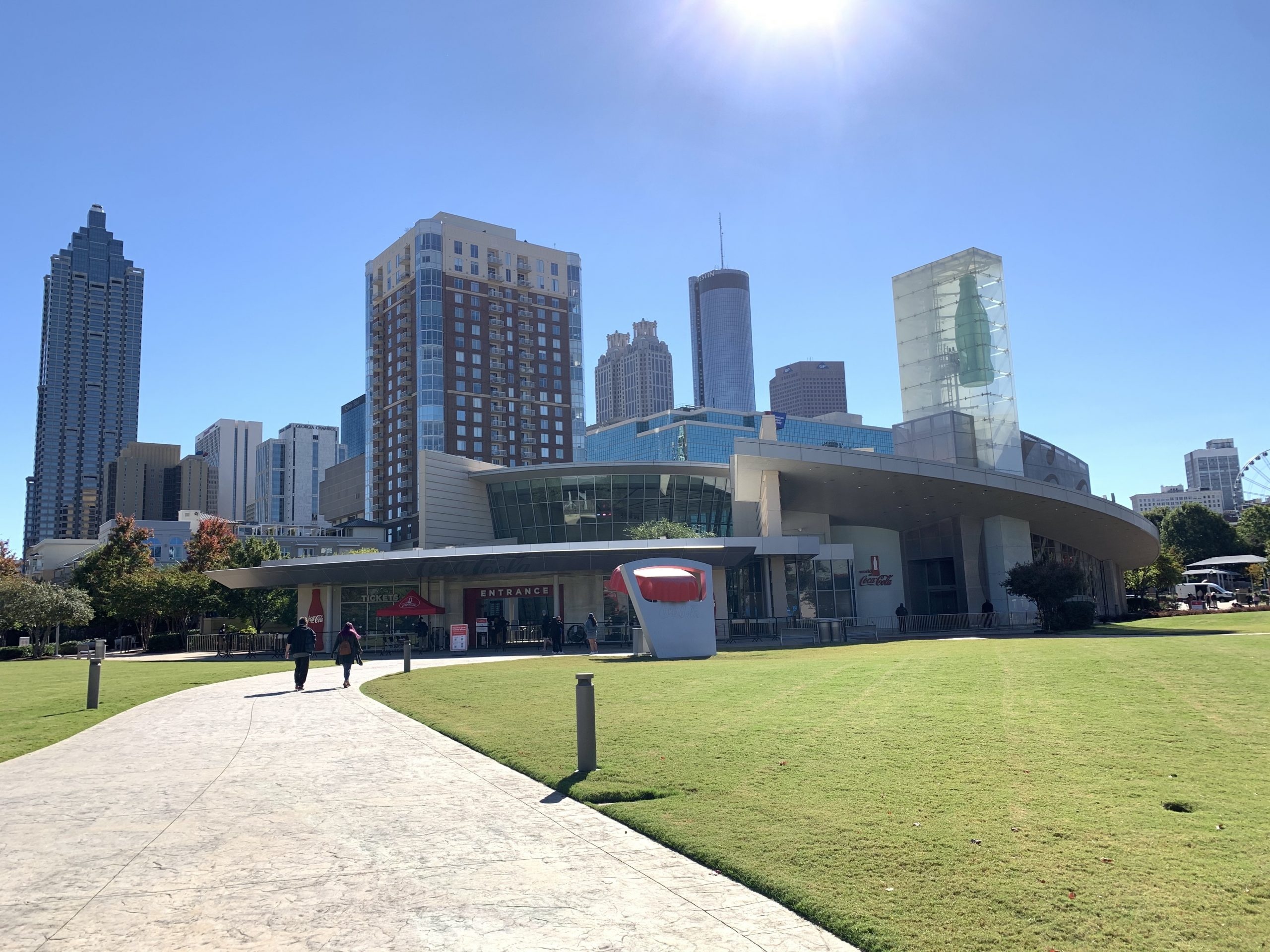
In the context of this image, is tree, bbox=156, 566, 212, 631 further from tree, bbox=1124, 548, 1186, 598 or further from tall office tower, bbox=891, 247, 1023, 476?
tree, bbox=1124, 548, 1186, 598

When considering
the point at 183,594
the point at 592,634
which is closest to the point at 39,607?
the point at 183,594

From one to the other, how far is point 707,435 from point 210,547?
109272mm

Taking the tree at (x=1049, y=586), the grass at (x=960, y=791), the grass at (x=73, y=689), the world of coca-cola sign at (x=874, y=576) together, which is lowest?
the grass at (x=73, y=689)

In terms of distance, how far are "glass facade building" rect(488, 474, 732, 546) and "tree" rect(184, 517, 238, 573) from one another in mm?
23425

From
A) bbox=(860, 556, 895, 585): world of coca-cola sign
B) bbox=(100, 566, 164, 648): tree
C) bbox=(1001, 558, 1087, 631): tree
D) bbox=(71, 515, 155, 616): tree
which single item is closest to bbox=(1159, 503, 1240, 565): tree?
bbox=(860, 556, 895, 585): world of coca-cola sign

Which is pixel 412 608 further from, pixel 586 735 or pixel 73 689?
pixel 586 735

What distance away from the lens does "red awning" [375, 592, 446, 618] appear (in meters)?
46.4

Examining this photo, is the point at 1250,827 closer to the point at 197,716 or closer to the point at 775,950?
the point at 775,950

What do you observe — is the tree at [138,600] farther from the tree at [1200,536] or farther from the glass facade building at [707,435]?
the tree at [1200,536]

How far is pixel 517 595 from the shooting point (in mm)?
50969

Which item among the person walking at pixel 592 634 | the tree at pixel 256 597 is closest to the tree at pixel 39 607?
the tree at pixel 256 597

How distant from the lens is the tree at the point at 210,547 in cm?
7175

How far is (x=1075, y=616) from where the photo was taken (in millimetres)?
41781

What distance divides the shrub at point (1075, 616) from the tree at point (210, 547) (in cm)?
5794
